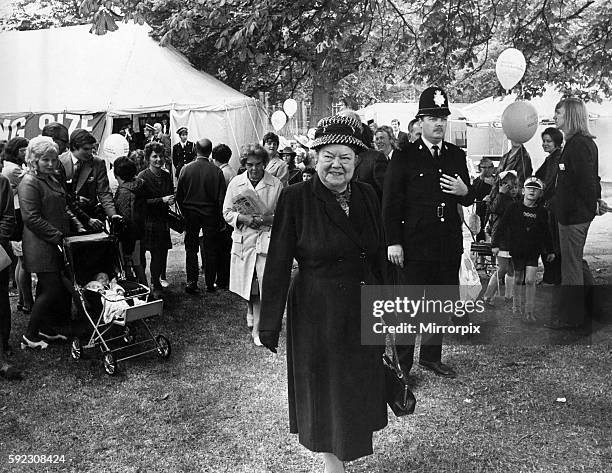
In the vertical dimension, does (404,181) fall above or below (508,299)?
above

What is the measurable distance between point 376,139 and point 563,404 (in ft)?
11.1

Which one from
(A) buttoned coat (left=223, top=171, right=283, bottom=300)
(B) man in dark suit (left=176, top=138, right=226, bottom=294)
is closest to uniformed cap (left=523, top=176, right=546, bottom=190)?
(A) buttoned coat (left=223, top=171, right=283, bottom=300)

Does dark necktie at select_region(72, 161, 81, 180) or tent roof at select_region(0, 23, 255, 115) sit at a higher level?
tent roof at select_region(0, 23, 255, 115)

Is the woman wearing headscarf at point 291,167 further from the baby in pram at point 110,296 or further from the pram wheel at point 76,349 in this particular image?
the pram wheel at point 76,349

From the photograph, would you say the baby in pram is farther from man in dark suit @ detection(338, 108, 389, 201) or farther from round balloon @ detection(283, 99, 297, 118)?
round balloon @ detection(283, 99, 297, 118)

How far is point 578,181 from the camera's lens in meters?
6.18

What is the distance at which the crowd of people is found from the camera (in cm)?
339

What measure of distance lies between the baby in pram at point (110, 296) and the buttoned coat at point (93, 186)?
3.58 ft

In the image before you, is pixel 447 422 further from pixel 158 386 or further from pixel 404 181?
pixel 158 386

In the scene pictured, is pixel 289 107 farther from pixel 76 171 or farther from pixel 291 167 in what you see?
pixel 76 171

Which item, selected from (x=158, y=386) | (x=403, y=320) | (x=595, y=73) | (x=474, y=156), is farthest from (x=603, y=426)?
(x=474, y=156)

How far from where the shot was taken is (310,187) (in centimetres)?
348

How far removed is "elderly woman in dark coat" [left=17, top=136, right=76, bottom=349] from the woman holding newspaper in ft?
4.85

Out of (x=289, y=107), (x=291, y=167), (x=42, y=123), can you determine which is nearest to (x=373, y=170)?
(x=291, y=167)
